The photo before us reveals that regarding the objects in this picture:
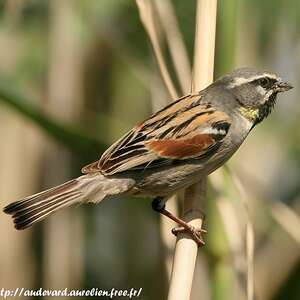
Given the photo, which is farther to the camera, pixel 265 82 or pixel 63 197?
pixel 265 82

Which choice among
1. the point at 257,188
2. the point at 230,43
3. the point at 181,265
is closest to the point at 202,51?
the point at 230,43

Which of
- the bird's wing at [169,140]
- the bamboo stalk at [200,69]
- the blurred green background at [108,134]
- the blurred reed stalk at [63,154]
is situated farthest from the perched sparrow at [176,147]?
the blurred reed stalk at [63,154]

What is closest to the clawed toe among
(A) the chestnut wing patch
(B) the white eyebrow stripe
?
(A) the chestnut wing patch

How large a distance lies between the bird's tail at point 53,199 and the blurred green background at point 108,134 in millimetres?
383

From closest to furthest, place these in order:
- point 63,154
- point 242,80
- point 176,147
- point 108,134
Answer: point 176,147, point 242,80, point 108,134, point 63,154

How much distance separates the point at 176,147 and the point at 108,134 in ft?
1.96

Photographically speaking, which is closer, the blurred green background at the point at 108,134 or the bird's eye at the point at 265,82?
the bird's eye at the point at 265,82

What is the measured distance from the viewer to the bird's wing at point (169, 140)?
3.18m

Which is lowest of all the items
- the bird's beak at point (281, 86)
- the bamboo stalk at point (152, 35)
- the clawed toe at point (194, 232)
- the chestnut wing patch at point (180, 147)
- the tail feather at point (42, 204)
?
the clawed toe at point (194, 232)

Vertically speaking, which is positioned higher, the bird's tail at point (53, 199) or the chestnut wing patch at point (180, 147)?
the chestnut wing patch at point (180, 147)

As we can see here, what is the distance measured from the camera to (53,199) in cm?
301

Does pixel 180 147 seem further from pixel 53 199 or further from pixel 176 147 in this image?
pixel 53 199

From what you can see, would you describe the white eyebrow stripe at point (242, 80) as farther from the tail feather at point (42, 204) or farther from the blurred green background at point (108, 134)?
the tail feather at point (42, 204)

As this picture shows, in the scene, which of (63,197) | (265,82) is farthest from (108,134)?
(265,82)
